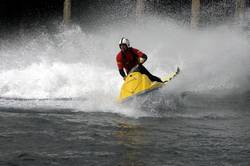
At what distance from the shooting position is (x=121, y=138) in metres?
8.65

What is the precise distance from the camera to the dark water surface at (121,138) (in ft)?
23.8

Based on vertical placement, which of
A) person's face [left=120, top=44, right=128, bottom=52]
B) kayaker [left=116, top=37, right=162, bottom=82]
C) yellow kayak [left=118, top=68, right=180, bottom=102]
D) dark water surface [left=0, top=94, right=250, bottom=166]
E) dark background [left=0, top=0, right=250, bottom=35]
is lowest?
dark water surface [left=0, top=94, right=250, bottom=166]

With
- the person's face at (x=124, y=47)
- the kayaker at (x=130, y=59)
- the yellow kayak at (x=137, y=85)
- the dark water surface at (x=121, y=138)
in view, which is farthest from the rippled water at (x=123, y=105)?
the person's face at (x=124, y=47)

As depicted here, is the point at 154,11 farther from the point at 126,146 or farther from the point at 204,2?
the point at 126,146

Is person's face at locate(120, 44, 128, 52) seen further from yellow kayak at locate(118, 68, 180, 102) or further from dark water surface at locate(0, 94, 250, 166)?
dark water surface at locate(0, 94, 250, 166)

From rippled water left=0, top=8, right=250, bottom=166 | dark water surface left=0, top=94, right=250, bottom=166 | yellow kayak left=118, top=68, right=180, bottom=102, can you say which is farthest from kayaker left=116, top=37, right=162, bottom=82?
dark water surface left=0, top=94, right=250, bottom=166

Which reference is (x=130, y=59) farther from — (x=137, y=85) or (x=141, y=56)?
(x=137, y=85)

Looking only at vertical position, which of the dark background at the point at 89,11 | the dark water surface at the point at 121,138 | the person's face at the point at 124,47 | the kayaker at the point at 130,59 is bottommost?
the dark water surface at the point at 121,138

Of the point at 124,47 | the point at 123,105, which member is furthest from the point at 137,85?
the point at 124,47

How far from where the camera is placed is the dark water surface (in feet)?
23.8

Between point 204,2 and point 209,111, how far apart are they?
15470 millimetres

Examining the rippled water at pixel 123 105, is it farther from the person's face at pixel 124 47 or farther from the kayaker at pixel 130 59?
the person's face at pixel 124 47

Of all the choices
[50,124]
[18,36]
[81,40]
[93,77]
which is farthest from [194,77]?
[18,36]

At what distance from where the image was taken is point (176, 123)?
10266mm
